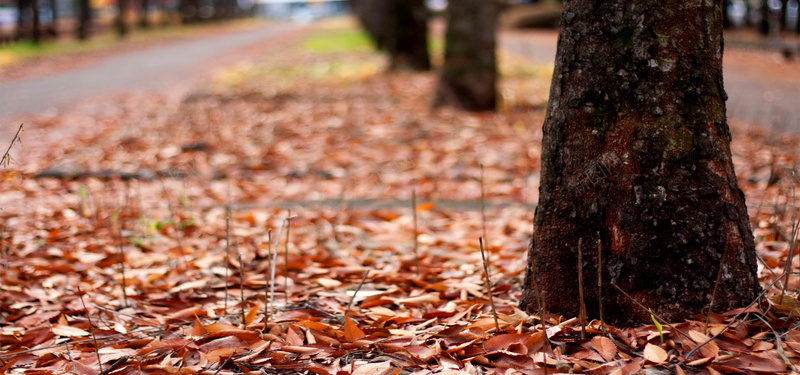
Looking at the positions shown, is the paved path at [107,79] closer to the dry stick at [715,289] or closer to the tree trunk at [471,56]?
the tree trunk at [471,56]

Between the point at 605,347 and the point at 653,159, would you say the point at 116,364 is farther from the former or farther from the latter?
the point at 653,159

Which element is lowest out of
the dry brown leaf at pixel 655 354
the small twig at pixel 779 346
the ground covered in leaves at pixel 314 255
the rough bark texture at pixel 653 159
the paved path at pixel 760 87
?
the paved path at pixel 760 87

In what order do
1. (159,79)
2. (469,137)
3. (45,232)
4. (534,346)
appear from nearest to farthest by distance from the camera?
1. (534,346)
2. (45,232)
3. (469,137)
4. (159,79)

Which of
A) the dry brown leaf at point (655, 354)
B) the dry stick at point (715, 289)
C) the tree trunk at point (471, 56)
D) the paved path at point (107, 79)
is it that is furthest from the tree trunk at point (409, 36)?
the dry brown leaf at point (655, 354)

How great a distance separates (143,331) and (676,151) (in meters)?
1.82

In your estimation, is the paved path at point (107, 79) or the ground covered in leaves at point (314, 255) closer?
the ground covered in leaves at point (314, 255)

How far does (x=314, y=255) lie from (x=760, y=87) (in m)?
10.0

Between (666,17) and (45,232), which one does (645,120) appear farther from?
(45,232)

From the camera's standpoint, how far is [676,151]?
2072 mm

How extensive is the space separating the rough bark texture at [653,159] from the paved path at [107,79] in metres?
7.71

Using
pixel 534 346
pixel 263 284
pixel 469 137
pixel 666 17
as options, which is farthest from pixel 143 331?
pixel 469 137

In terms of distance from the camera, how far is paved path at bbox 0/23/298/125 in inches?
406

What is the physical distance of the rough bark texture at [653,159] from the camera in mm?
2068

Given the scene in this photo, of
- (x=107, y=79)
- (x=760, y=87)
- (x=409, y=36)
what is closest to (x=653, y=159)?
(x=760, y=87)
